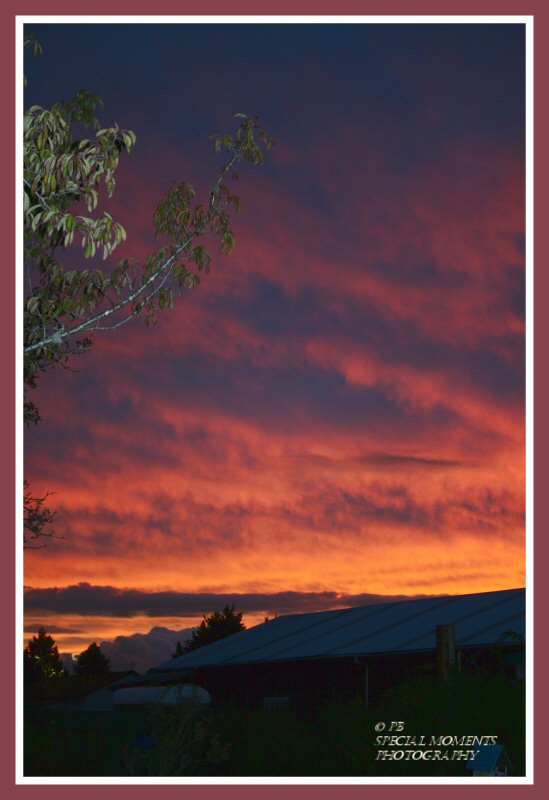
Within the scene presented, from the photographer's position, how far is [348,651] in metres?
19.6

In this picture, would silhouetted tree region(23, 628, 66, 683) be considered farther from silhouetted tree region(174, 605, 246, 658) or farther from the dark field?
the dark field

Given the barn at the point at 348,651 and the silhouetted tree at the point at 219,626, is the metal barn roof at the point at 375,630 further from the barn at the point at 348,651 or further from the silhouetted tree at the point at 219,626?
the silhouetted tree at the point at 219,626

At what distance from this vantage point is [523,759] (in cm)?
1038

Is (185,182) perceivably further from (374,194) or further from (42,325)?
(374,194)

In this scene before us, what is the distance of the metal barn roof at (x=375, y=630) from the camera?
60.5ft

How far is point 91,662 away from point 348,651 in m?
69.9

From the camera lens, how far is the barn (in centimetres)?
1844

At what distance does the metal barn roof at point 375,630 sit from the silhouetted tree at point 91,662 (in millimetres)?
59816

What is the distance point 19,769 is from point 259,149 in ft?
22.6

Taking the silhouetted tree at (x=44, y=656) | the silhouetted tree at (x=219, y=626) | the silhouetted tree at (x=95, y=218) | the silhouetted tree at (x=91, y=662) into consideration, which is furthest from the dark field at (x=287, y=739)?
the silhouetted tree at (x=91, y=662)

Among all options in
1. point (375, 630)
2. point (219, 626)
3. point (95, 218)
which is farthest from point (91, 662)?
point (95, 218)

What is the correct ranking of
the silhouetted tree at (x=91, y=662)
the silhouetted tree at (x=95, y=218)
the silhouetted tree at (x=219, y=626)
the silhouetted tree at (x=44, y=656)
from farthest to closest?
the silhouetted tree at (x=91, y=662) → the silhouetted tree at (x=44, y=656) → the silhouetted tree at (x=219, y=626) → the silhouetted tree at (x=95, y=218)

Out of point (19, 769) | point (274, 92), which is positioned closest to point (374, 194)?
point (274, 92)

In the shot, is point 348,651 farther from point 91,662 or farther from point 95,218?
point 91,662
